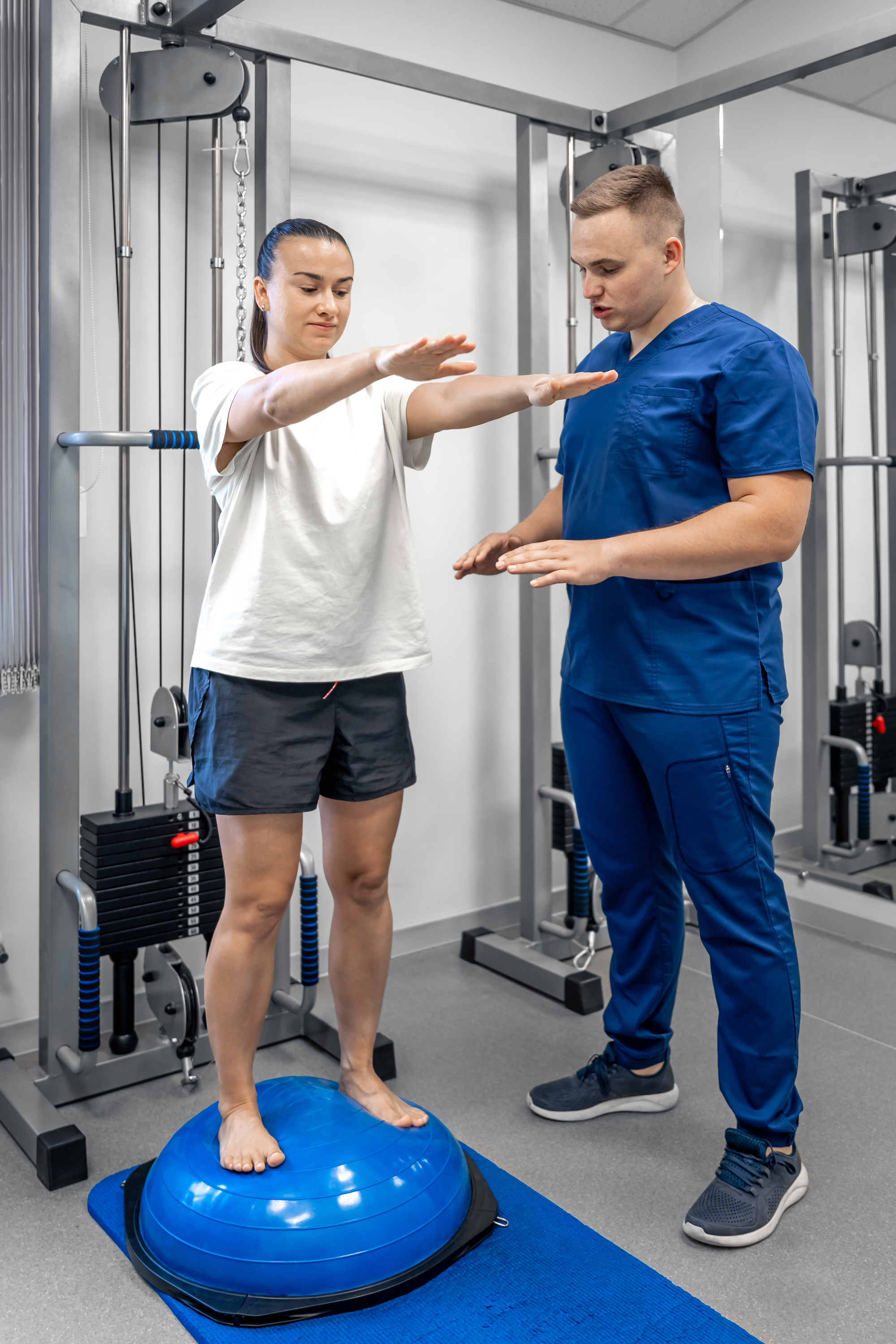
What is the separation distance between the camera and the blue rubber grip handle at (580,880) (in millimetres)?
2883

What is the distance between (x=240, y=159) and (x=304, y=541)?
1173 mm

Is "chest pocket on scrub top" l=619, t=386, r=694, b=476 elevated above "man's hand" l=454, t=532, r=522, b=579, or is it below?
above

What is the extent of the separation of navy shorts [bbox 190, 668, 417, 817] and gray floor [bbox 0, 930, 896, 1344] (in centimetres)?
75

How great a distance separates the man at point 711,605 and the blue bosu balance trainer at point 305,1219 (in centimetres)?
43

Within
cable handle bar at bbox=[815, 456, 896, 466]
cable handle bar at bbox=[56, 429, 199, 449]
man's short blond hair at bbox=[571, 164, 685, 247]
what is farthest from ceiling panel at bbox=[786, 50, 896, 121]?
cable handle bar at bbox=[56, 429, 199, 449]

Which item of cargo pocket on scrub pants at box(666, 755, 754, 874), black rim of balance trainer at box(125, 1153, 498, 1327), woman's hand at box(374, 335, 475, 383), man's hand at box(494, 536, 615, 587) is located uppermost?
woman's hand at box(374, 335, 475, 383)

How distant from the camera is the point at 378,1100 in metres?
1.90

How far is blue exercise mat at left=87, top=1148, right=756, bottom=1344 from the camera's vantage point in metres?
1.56

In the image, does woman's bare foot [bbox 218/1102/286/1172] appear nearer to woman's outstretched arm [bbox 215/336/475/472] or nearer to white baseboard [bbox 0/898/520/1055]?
white baseboard [bbox 0/898/520/1055]

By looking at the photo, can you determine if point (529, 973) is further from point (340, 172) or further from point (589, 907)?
point (340, 172)

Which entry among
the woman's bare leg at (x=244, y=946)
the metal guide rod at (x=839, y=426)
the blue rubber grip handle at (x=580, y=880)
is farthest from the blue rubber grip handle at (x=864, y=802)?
the woman's bare leg at (x=244, y=946)

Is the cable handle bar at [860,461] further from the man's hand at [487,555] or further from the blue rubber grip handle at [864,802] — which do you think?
the man's hand at [487,555]

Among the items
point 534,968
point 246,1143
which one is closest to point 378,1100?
point 246,1143

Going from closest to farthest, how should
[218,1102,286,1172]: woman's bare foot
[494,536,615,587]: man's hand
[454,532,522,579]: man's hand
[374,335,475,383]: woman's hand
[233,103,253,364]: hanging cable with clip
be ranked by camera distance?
[374,335,475,383]: woman's hand < [494,536,615,587]: man's hand < [218,1102,286,1172]: woman's bare foot < [454,532,522,579]: man's hand < [233,103,253,364]: hanging cable with clip
